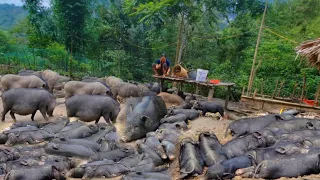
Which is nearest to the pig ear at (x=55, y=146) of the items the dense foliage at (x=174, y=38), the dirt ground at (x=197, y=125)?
the dirt ground at (x=197, y=125)

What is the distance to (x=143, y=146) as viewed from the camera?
23.1 feet

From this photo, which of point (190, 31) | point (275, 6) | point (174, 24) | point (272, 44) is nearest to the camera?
point (272, 44)

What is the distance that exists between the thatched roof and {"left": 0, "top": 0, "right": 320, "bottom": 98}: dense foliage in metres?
3.70

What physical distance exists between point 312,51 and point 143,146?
532 cm

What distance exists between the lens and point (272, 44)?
1689 centimetres

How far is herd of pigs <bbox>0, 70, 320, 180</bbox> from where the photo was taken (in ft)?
18.4

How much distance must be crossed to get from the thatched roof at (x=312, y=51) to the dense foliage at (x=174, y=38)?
12.1 feet

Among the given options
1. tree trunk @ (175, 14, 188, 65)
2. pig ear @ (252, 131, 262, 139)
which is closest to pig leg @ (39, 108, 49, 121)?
pig ear @ (252, 131, 262, 139)

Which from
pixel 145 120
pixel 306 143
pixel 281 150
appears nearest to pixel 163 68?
pixel 145 120

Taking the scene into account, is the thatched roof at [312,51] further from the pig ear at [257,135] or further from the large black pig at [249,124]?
the pig ear at [257,135]

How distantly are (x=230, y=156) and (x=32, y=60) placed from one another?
18.7 m

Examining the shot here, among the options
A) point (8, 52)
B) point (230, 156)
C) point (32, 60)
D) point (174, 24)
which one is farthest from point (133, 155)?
Result: point (8, 52)

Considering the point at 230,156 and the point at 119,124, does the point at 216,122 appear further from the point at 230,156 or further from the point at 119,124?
the point at 230,156

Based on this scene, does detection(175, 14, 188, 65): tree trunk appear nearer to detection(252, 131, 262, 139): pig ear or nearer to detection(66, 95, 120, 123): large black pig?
detection(66, 95, 120, 123): large black pig
